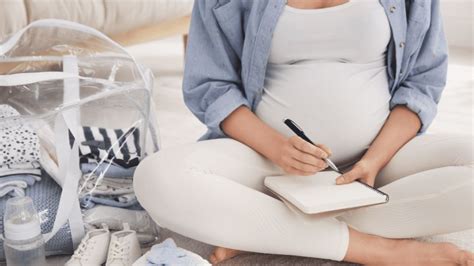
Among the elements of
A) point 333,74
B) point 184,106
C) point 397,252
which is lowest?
point 184,106

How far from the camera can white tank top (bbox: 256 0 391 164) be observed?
0.99 metres

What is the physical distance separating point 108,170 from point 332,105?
0.40m

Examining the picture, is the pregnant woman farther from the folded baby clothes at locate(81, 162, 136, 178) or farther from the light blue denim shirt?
the folded baby clothes at locate(81, 162, 136, 178)

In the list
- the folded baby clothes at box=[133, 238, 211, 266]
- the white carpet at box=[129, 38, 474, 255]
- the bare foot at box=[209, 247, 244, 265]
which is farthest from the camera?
the white carpet at box=[129, 38, 474, 255]

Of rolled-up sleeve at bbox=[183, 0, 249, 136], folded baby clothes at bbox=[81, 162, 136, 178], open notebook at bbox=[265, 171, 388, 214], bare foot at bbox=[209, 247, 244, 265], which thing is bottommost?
bare foot at bbox=[209, 247, 244, 265]

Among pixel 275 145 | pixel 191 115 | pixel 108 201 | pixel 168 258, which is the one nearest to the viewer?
pixel 168 258

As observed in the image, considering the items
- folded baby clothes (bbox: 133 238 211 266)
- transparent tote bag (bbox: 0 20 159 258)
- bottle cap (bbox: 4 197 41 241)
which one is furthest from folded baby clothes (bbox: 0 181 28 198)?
folded baby clothes (bbox: 133 238 211 266)

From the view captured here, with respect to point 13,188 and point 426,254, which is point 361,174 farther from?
point 13,188

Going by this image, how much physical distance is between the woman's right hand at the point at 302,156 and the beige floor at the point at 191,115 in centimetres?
18

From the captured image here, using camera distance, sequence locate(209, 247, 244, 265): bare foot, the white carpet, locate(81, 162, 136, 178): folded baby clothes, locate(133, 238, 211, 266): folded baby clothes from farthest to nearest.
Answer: the white carpet, locate(81, 162, 136, 178): folded baby clothes, locate(209, 247, 244, 265): bare foot, locate(133, 238, 211, 266): folded baby clothes

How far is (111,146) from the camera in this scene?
3.65 feet

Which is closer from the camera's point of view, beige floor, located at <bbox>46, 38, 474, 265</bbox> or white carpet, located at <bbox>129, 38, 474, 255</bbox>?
beige floor, located at <bbox>46, 38, 474, 265</bbox>

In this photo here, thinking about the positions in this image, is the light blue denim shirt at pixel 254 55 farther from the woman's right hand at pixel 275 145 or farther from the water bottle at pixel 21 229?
the water bottle at pixel 21 229

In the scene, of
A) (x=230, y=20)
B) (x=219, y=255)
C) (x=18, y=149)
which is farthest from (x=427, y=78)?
(x=18, y=149)
